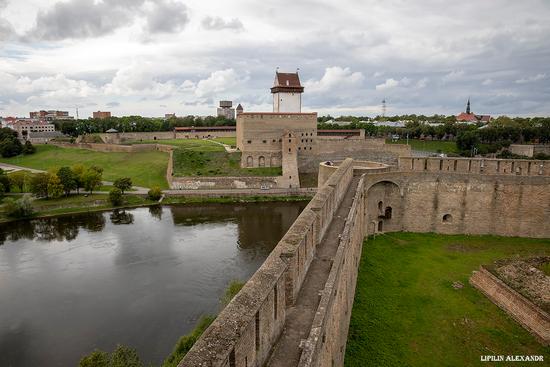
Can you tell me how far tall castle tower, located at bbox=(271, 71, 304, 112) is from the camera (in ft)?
141

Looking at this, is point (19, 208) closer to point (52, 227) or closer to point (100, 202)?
point (52, 227)

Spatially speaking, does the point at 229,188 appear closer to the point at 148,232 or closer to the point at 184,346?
the point at 148,232

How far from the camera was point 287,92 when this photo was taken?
4319 cm

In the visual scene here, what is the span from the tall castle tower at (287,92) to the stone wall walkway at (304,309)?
3366 cm

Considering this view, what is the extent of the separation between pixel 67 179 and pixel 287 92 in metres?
23.6

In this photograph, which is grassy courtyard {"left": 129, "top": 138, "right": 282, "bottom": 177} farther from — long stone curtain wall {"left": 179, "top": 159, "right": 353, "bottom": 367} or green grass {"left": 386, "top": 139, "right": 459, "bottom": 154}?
green grass {"left": 386, "top": 139, "right": 459, "bottom": 154}

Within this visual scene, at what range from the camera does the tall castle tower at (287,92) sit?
43000mm

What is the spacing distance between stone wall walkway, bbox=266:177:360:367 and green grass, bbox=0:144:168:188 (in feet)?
96.2

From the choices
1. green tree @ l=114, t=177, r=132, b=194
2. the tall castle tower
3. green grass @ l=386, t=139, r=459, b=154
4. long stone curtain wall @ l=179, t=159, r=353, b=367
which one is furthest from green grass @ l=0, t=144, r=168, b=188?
green grass @ l=386, t=139, r=459, b=154

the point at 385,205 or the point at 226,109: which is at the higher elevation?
the point at 226,109

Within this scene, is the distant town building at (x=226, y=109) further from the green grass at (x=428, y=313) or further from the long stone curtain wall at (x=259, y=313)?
the long stone curtain wall at (x=259, y=313)

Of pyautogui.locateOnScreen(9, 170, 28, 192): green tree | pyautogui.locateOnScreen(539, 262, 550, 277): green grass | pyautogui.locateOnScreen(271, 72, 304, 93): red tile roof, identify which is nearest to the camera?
pyautogui.locateOnScreen(539, 262, 550, 277): green grass

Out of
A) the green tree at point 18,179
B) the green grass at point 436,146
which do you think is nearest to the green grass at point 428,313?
the green tree at point 18,179

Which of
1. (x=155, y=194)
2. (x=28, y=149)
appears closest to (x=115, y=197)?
(x=155, y=194)
